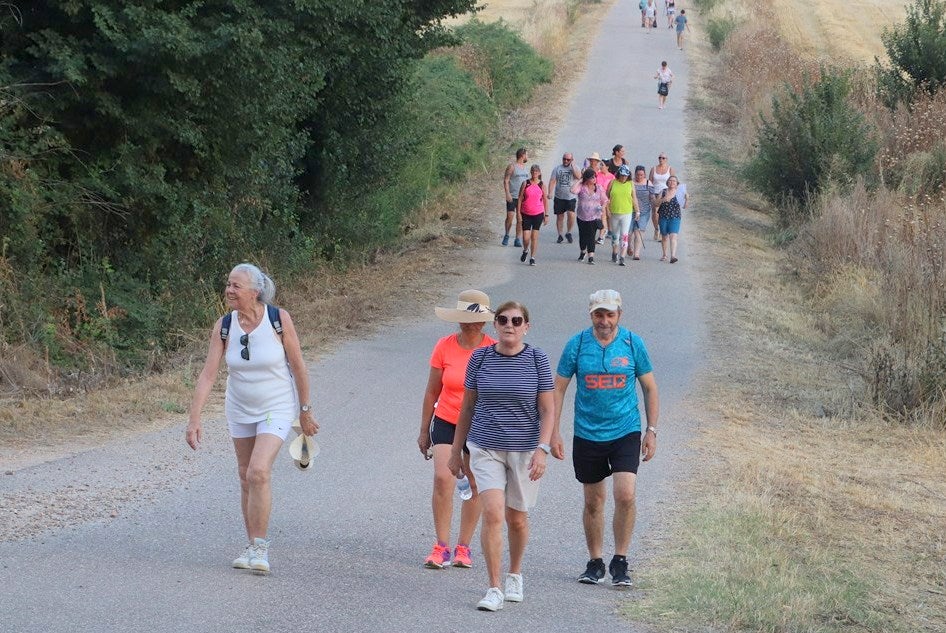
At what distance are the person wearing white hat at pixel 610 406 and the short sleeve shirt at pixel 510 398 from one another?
1.24 feet

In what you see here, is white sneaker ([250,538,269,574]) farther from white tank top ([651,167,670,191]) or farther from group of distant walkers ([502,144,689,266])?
white tank top ([651,167,670,191])

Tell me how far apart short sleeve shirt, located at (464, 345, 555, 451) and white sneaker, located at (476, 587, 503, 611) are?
745 mm

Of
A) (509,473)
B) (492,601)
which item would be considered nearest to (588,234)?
(509,473)

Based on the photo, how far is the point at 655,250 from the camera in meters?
22.7

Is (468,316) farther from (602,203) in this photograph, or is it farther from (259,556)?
(602,203)

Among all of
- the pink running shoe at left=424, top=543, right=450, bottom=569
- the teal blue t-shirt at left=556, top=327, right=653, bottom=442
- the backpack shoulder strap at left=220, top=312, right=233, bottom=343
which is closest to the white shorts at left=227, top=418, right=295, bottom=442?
the backpack shoulder strap at left=220, top=312, right=233, bottom=343

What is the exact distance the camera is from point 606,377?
23.1 feet

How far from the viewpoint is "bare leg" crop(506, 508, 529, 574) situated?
671 centimetres

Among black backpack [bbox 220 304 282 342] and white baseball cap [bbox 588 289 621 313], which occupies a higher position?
white baseball cap [bbox 588 289 621 313]

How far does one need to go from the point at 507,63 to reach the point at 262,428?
30.7 m

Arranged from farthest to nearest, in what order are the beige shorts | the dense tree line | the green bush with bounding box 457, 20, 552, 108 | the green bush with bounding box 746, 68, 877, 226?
1. the green bush with bounding box 457, 20, 552, 108
2. the green bush with bounding box 746, 68, 877, 226
3. the dense tree line
4. the beige shorts

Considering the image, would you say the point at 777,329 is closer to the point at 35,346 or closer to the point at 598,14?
the point at 35,346

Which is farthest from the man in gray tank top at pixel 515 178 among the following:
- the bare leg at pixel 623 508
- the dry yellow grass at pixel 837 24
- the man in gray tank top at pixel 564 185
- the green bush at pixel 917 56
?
the dry yellow grass at pixel 837 24

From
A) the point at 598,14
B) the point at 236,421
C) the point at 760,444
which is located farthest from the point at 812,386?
the point at 598,14
